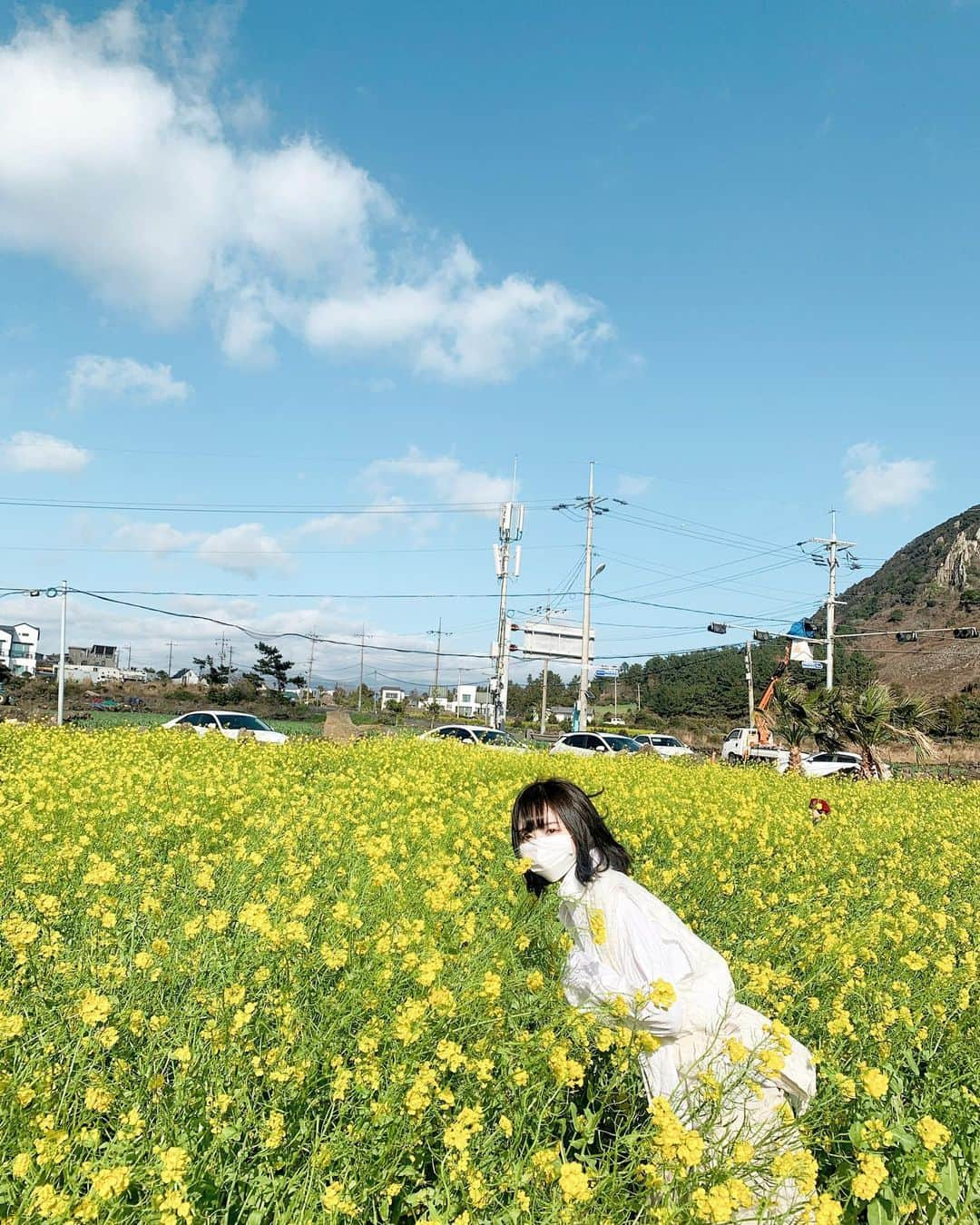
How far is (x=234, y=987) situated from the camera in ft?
7.75

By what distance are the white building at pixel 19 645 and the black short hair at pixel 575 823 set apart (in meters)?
77.0

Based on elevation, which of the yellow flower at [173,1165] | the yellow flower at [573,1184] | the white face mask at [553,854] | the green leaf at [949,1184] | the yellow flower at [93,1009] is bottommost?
the green leaf at [949,1184]

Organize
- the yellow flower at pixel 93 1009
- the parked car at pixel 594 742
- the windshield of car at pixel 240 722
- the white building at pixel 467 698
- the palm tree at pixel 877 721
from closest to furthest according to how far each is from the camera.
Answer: the yellow flower at pixel 93 1009, the palm tree at pixel 877 721, the windshield of car at pixel 240 722, the parked car at pixel 594 742, the white building at pixel 467 698

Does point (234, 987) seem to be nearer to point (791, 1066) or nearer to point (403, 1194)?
point (403, 1194)

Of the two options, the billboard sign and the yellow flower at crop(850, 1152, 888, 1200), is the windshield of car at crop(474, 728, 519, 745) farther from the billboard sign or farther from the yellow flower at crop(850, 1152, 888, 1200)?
the yellow flower at crop(850, 1152, 888, 1200)

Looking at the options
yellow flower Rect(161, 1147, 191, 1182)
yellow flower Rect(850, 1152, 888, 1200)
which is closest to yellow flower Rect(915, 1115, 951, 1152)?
yellow flower Rect(850, 1152, 888, 1200)

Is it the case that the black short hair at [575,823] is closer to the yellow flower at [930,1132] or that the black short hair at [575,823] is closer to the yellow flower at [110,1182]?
the yellow flower at [930,1132]

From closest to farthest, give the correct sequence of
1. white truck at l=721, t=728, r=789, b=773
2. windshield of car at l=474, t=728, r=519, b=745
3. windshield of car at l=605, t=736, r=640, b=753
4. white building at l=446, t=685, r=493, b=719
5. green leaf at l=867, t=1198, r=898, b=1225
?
green leaf at l=867, t=1198, r=898, b=1225, windshield of car at l=474, t=728, r=519, b=745, windshield of car at l=605, t=736, r=640, b=753, white truck at l=721, t=728, r=789, b=773, white building at l=446, t=685, r=493, b=719

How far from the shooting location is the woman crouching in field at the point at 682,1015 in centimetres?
235

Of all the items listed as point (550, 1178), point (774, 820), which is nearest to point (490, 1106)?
point (550, 1178)

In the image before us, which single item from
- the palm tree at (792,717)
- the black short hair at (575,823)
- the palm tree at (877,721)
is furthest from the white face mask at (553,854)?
the palm tree at (792,717)

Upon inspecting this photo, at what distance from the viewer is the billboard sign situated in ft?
109

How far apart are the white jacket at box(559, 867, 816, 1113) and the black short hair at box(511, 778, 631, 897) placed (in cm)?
20

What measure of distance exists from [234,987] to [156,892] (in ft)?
4.87
